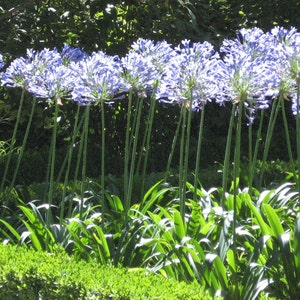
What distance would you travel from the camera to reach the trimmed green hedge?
12.6 feet

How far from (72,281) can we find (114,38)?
5497 millimetres

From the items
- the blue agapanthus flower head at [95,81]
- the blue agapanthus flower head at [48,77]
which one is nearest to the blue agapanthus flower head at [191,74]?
the blue agapanthus flower head at [95,81]

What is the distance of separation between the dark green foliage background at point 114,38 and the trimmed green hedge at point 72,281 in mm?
3635

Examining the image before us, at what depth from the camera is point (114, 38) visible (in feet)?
30.2

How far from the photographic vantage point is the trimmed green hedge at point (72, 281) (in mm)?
3850

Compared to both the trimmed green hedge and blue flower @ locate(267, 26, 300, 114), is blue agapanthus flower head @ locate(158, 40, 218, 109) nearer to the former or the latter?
blue flower @ locate(267, 26, 300, 114)

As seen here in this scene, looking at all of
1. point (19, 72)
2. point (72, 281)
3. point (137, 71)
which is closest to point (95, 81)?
point (137, 71)

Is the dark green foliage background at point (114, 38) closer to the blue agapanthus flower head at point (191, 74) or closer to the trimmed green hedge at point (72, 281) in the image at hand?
the blue agapanthus flower head at point (191, 74)

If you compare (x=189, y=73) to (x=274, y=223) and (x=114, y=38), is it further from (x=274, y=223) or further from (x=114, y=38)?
(x=114, y=38)

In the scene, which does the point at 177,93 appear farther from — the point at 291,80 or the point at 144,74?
the point at 291,80

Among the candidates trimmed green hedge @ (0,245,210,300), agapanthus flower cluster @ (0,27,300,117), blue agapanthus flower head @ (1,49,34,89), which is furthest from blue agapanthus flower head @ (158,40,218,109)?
trimmed green hedge @ (0,245,210,300)

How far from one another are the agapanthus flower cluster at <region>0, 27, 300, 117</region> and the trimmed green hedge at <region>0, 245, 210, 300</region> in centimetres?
100

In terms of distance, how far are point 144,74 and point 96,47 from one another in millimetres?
4248

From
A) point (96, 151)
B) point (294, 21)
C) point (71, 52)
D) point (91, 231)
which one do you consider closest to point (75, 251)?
point (91, 231)
